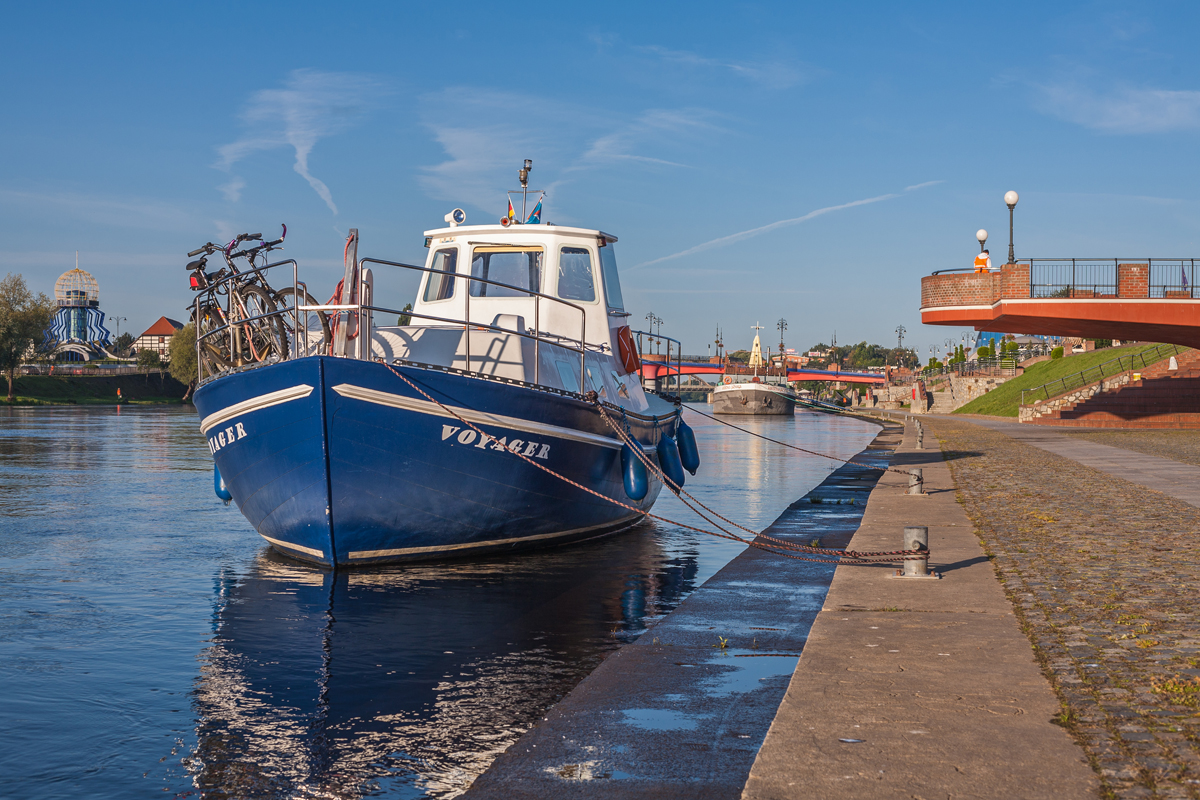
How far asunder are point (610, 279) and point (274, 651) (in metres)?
8.39

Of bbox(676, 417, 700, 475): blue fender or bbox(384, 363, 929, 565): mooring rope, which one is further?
bbox(676, 417, 700, 475): blue fender

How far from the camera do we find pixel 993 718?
4547mm

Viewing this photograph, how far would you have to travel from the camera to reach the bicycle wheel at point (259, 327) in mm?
10781

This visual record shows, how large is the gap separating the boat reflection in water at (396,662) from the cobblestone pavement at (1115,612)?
2836 millimetres

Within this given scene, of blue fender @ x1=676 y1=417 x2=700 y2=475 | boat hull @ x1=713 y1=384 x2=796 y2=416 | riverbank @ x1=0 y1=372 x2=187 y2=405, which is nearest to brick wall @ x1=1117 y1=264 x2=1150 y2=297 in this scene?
blue fender @ x1=676 y1=417 x2=700 y2=475

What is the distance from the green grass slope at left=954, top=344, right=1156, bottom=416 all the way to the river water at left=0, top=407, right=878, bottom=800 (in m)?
54.6

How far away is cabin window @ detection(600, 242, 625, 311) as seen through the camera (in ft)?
47.2

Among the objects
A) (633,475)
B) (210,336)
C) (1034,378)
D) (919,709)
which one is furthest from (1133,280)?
(1034,378)

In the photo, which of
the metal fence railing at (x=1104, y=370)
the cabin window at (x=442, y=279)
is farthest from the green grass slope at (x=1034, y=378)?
the cabin window at (x=442, y=279)

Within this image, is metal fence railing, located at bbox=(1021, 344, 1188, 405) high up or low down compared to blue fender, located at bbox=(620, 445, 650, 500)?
up

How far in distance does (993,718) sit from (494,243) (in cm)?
1025

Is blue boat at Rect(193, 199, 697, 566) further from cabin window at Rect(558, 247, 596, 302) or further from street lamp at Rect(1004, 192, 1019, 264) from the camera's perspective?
street lamp at Rect(1004, 192, 1019, 264)

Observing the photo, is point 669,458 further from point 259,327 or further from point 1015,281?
point 1015,281

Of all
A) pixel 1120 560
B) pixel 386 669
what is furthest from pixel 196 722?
pixel 1120 560
